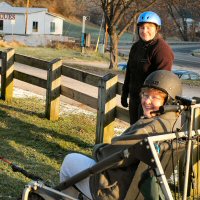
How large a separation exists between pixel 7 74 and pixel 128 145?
23.6 feet

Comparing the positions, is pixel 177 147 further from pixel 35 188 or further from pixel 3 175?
pixel 3 175

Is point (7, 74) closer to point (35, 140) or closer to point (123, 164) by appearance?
point (35, 140)

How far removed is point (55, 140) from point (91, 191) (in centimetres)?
393

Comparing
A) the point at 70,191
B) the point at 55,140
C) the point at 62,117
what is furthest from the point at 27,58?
the point at 70,191

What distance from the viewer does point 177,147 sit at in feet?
12.2

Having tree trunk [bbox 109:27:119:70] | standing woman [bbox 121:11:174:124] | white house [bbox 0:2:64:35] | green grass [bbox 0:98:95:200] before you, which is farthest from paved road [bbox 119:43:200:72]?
standing woman [bbox 121:11:174:124]

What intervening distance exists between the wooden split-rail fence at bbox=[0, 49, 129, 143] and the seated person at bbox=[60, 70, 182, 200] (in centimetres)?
308

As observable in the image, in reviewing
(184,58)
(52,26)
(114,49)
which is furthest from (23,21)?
(114,49)

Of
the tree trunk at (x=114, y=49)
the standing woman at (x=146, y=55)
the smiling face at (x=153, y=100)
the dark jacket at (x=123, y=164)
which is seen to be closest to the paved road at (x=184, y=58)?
the tree trunk at (x=114, y=49)

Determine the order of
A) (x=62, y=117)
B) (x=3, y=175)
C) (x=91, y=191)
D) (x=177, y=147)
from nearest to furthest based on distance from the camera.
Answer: (x=177, y=147)
(x=91, y=191)
(x=3, y=175)
(x=62, y=117)

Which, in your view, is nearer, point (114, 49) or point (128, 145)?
point (128, 145)

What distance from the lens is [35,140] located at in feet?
25.4

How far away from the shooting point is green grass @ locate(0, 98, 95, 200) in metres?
5.99

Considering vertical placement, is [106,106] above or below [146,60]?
below
